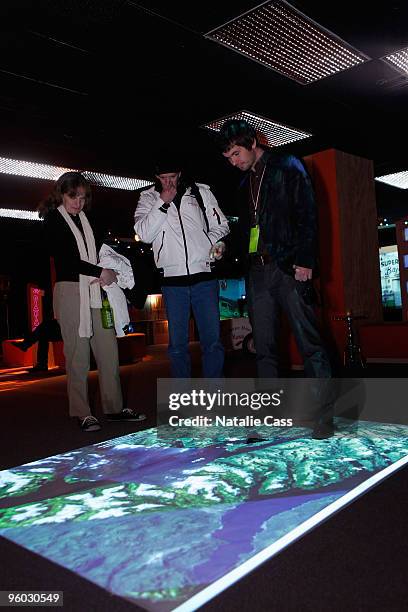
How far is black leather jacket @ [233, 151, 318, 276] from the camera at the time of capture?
7.23 feet

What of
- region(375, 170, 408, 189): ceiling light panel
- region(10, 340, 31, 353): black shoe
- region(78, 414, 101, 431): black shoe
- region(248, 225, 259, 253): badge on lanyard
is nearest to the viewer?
region(248, 225, 259, 253): badge on lanyard

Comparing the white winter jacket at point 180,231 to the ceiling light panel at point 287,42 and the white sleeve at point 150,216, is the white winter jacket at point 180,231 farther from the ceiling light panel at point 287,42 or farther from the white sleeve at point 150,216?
the ceiling light panel at point 287,42

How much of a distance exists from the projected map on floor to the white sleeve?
3.45ft

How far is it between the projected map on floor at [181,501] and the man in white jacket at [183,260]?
48 cm

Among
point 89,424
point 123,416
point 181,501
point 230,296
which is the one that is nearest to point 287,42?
point 123,416

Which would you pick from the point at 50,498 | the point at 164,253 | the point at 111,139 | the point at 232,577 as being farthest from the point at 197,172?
the point at 232,577

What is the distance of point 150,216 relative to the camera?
8.66 feet

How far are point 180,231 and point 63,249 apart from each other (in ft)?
2.20

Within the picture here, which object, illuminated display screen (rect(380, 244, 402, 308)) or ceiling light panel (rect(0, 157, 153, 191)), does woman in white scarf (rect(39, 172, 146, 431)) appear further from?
illuminated display screen (rect(380, 244, 402, 308))

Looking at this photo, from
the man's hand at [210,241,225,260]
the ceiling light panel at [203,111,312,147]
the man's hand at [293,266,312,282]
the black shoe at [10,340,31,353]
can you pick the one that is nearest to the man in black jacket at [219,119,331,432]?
the man's hand at [293,266,312,282]

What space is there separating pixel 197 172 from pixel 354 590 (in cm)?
634

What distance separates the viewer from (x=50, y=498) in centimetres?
171

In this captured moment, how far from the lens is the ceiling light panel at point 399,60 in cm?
412

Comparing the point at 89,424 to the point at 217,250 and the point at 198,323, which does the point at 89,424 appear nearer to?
the point at 198,323
